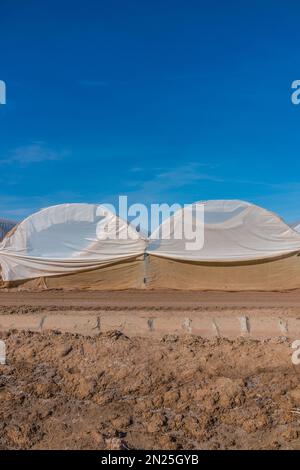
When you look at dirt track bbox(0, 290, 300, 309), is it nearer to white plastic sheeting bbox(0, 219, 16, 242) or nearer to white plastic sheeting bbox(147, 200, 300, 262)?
white plastic sheeting bbox(147, 200, 300, 262)

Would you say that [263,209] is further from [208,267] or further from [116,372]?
[116,372]

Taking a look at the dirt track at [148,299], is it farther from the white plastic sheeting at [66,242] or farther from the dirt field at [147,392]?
the dirt field at [147,392]

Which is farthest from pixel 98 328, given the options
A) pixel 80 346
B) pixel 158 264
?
pixel 158 264

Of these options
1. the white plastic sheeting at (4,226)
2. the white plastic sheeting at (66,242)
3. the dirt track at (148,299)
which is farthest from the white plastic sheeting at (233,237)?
the white plastic sheeting at (4,226)

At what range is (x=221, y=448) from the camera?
512cm

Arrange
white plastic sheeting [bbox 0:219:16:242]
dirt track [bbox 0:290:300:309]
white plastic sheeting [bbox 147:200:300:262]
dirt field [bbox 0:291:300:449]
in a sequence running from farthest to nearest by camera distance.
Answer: white plastic sheeting [bbox 0:219:16:242] < white plastic sheeting [bbox 147:200:300:262] < dirt track [bbox 0:290:300:309] < dirt field [bbox 0:291:300:449]

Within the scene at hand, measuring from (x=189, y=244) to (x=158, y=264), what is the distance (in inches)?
42.2

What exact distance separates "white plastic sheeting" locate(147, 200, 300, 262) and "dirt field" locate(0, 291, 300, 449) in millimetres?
7303

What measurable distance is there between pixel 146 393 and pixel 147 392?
19 mm

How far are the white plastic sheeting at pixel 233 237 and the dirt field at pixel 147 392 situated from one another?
7303 millimetres

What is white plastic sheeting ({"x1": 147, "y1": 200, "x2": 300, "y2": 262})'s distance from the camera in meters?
14.9

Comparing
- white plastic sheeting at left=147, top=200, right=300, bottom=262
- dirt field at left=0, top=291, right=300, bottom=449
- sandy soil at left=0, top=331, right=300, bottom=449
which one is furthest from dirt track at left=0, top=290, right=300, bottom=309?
sandy soil at left=0, top=331, right=300, bottom=449

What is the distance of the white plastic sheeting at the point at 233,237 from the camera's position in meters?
14.9

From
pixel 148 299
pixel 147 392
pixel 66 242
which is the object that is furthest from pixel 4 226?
pixel 147 392
